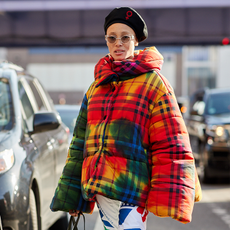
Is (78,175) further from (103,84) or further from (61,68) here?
(61,68)

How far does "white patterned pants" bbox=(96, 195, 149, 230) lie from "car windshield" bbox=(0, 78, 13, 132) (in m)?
1.63

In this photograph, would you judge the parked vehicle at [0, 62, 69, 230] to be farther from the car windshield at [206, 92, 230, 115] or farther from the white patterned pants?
the car windshield at [206, 92, 230, 115]

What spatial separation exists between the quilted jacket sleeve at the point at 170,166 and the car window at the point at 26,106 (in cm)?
203

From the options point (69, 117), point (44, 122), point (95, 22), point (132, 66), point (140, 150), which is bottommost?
point (69, 117)

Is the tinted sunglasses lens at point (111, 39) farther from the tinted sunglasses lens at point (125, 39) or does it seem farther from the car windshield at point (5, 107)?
the car windshield at point (5, 107)

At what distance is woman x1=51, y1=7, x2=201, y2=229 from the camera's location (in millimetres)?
2451

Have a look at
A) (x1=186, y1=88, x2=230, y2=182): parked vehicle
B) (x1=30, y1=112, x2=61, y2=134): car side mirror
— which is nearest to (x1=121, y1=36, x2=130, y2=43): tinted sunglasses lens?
(x1=30, y1=112, x2=61, y2=134): car side mirror

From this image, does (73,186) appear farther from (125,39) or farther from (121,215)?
(125,39)

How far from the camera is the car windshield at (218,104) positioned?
9992 mm

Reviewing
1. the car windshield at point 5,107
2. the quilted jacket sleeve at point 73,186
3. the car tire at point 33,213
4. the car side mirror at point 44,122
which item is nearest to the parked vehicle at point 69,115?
the car windshield at point 5,107

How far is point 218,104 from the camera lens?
10.2 m

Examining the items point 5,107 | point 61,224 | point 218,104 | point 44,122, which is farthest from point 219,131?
point 5,107

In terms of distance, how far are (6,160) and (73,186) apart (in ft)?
2.83

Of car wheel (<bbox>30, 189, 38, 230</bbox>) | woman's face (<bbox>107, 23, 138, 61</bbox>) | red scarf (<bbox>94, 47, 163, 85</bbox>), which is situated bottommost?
car wheel (<bbox>30, 189, 38, 230</bbox>)
